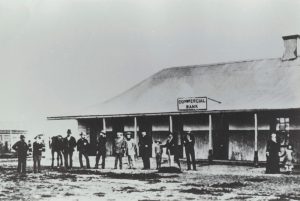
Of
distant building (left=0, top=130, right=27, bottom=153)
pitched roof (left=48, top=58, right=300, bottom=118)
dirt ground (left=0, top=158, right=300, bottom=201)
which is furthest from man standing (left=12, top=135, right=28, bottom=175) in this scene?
distant building (left=0, top=130, right=27, bottom=153)

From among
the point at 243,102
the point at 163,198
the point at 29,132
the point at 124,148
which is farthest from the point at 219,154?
the point at 29,132

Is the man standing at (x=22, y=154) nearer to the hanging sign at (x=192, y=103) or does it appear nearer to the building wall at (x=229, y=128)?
the hanging sign at (x=192, y=103)

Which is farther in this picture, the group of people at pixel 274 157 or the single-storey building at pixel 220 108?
the single-storey building at pixel 220 108

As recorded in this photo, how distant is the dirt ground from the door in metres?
6.31

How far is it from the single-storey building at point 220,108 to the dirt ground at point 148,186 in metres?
5.69

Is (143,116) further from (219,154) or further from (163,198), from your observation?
(163,198)

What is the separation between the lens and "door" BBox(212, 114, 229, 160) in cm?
2383

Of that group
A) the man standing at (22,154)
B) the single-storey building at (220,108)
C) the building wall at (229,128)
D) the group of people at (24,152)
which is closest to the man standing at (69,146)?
the group of people at (24,152)

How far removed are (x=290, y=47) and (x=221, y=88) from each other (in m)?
4.01

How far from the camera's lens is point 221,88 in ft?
83.4

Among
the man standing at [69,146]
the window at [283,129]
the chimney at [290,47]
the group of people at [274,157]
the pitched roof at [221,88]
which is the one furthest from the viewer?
the chimney at [290,47]

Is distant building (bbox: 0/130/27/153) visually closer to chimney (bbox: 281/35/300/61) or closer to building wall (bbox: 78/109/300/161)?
building wall (bbox: 78/109/300/161)

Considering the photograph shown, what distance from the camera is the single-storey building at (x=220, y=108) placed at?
22.2 metres

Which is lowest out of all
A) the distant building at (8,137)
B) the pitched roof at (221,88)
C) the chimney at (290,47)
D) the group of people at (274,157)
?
the group of people at (274,157)
